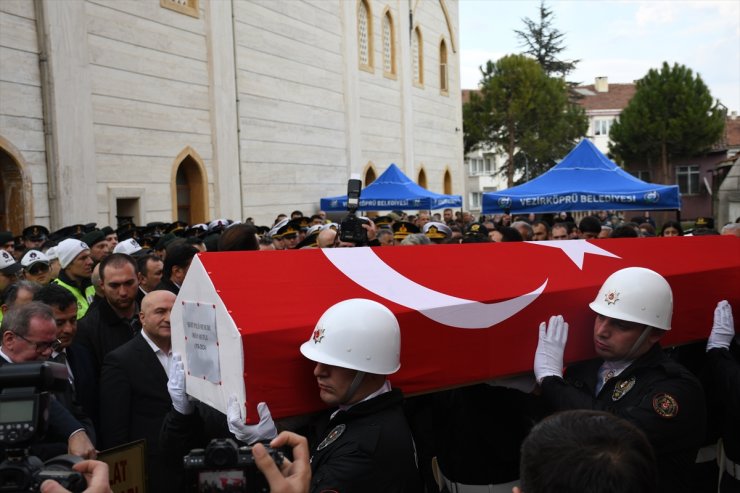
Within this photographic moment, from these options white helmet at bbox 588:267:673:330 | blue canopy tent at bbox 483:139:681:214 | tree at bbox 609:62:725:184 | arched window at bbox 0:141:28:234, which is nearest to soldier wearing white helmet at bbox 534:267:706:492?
white helmet at bbox 588:267:673:330

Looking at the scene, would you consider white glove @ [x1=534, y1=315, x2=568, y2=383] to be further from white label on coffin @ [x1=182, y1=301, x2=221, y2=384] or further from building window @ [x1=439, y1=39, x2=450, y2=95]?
building window @ [x1=439, y1=39, x2=450, y2=95]

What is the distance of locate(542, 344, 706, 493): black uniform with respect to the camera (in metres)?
2.94

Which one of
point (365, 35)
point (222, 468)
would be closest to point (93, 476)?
point (222, 468)

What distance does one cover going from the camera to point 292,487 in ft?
6.33

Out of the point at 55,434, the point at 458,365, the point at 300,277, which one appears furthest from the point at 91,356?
the point at 458,365

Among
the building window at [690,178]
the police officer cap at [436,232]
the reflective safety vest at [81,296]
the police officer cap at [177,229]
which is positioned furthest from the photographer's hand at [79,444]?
the building window at [690,178]

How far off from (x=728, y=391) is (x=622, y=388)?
0.91 m

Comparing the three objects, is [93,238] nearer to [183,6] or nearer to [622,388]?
[622,388]

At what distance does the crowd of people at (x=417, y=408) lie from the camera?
1780mm

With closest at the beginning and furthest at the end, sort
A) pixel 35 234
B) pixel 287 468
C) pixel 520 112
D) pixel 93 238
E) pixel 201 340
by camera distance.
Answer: pixel 287 468, pixel 201 340, pixel 93 238, pixel 35 234, pixel 520 112

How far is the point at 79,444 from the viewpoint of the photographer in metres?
3.06

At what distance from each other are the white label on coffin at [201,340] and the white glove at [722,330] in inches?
101

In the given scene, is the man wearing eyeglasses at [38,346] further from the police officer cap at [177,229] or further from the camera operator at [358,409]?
the police officer cap at [177,229]

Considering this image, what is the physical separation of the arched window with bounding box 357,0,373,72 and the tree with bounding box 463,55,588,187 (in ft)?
67.9
